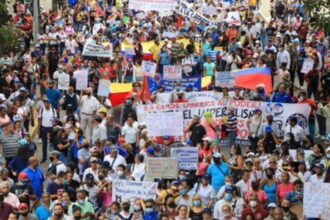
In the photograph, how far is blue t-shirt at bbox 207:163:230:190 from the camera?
20.3 m

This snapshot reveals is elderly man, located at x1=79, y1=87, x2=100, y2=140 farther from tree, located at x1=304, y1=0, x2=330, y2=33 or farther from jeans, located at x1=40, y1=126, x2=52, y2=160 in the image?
tree, located at x1=304, y1=0, x2=330, y2=33

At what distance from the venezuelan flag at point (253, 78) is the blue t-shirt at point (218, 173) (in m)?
6.55

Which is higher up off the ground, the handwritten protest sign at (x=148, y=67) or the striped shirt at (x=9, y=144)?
the handwritten protest sign at (x=148, y=67)

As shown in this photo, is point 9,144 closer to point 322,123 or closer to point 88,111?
point 88,111

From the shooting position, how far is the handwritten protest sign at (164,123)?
76.3 ft

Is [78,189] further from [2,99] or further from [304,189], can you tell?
[2,99]

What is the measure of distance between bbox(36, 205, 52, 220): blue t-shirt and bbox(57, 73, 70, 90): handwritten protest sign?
28.5 ft

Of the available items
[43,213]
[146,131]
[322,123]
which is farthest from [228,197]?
[322,123]

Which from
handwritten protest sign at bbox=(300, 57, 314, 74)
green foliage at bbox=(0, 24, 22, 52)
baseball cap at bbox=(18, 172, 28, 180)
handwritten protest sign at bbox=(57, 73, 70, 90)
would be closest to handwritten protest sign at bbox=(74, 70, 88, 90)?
handwritten protest sign at bbox=(57, 73, 70, 90)

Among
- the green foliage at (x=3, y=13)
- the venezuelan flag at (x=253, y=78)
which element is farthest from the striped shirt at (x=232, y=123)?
the green foliage at (x=3, y=13)

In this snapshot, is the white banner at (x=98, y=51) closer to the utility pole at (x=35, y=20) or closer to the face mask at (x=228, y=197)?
the utility pole at (x=35, y=20)

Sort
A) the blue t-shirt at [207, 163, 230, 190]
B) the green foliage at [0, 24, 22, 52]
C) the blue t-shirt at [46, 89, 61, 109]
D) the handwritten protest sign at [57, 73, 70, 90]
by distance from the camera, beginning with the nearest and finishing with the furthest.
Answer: the blue t-shirt at [207, 163, 230, 190], the blue t-shirt at [46, 89, 61, 109], the handwritten protest sign at [57, 73, 70, 90], the green foliage at [0, 24, 22, 52]

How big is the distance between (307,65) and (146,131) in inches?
292

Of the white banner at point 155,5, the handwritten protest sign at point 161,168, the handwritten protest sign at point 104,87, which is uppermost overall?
the white banner at point 155,5
